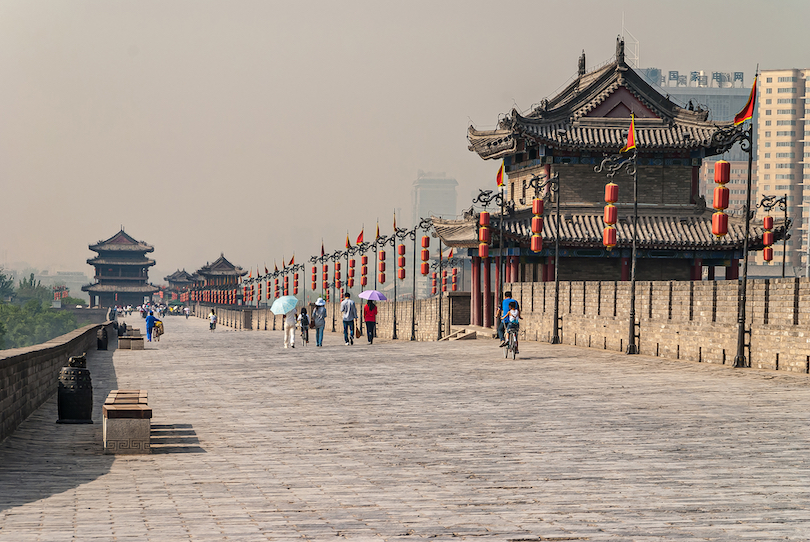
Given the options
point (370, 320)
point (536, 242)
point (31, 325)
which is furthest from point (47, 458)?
point (31, 325)

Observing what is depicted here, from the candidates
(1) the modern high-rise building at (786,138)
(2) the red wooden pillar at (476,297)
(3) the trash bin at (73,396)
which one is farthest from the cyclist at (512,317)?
(1) the modern high-rise building at (786,138)

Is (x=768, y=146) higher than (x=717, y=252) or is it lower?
higher

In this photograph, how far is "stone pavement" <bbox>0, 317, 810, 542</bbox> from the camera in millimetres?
5965

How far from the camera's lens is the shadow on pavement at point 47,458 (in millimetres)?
7266

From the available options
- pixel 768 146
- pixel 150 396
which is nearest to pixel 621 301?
pixel 150 396

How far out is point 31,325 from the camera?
407 ft

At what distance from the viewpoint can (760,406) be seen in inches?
490

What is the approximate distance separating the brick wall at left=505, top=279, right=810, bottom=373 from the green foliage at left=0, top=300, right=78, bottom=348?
346 feet

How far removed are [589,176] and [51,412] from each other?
30.3 m

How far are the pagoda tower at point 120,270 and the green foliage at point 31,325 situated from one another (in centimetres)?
1013

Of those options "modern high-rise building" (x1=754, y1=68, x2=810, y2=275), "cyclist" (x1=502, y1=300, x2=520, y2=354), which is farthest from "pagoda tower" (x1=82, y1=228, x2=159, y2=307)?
"cyclist" (x1=502, y1=300, x2=520, y2=354)

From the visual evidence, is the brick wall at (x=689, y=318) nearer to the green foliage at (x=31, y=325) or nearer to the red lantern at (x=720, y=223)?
the red lantern at (x=720, y=223)

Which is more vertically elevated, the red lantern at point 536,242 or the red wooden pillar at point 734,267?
the red lantern at point 536,242

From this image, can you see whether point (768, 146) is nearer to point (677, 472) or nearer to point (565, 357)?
point (565, 357)
